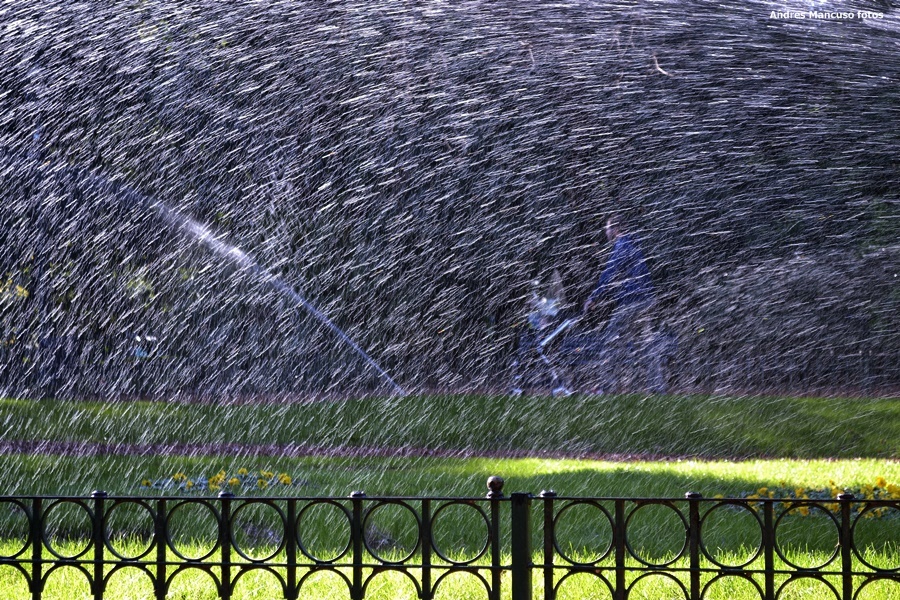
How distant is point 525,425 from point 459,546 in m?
4.95

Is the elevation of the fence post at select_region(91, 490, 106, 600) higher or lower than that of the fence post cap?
lower

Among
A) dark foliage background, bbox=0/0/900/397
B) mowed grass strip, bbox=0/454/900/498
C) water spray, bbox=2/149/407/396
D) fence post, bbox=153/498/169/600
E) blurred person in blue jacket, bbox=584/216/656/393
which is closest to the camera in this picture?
fence post, bbox=153/498/169/600

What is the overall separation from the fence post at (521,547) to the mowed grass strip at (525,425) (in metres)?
5.78

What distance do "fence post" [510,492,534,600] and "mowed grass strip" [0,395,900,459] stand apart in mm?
5781

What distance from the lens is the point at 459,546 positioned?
4668 mm

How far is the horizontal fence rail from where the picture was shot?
271 centimetres

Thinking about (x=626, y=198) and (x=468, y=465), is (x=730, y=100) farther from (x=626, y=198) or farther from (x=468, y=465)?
(x=468, y=465)

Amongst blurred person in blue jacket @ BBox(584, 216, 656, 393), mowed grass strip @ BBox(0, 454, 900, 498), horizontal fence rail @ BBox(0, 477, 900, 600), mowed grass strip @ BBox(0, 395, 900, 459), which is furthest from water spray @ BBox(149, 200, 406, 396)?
horizontal fence rail @ BBox(0, 477, 900, 600)

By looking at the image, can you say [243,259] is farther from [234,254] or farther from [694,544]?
[694,544]

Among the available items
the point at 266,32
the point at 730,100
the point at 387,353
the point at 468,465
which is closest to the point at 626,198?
the point at 730,100

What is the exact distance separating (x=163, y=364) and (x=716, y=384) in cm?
785

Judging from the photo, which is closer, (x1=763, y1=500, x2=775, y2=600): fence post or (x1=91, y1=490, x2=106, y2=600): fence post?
(x1=763, y1=500, x2=775, y2=600): fence post

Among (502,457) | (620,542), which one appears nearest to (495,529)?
(620,542)

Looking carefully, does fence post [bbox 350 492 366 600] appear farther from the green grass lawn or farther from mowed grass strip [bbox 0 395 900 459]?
mowed grass strip [bbox 0 395 900 459]
